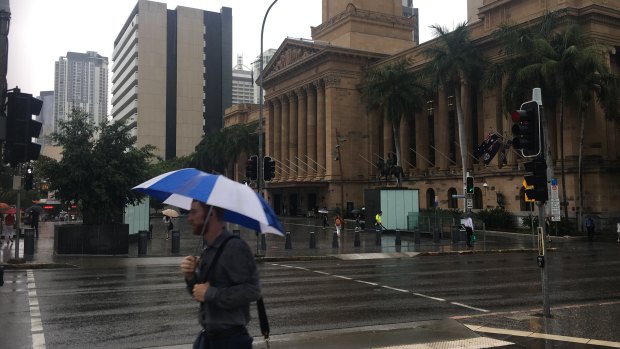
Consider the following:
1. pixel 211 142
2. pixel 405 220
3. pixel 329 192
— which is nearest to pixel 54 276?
pixel 405 220

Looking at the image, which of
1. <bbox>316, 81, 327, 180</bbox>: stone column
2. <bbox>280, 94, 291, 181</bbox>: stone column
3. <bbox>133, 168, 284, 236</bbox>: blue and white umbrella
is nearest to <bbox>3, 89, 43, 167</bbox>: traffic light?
<bbox>133, 168, 284, 236</bbox>: blue and white umbrella

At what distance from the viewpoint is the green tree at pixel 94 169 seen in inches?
879

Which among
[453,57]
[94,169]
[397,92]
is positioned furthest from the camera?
[397,92]

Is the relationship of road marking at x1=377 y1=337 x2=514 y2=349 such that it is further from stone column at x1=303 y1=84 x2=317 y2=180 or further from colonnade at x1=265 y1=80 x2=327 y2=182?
stone column at x1=303 y1=84 x2=317 y2=180

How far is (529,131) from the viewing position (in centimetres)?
995

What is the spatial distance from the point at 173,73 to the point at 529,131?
134574 millimetres

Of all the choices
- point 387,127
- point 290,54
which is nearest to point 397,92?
point 387,127

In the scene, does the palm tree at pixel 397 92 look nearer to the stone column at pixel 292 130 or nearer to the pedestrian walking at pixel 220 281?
the stone column at pixel 292 130

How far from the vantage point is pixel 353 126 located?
67.5 metres

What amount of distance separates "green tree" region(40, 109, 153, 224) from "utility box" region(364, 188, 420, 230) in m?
19.5

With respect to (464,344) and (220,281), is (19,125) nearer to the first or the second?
(220,281)

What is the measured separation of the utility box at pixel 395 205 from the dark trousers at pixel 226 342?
114ft

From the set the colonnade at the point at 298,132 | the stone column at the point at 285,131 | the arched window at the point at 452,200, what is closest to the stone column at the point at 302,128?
the colonnade at the point at 298,132

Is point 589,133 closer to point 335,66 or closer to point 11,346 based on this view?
point 335,66
